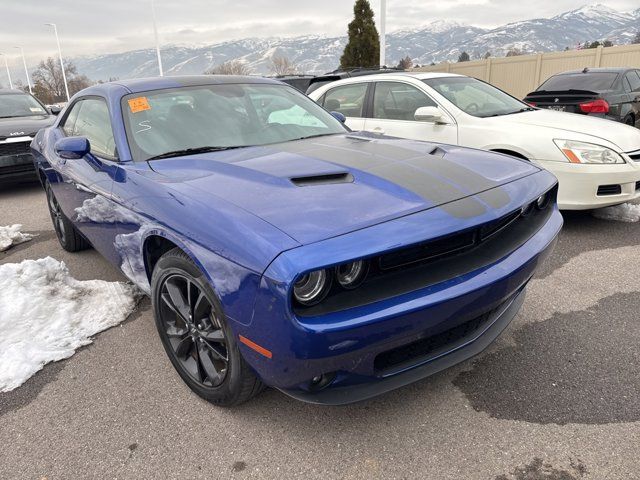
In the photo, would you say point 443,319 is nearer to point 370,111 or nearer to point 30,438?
point 30,438

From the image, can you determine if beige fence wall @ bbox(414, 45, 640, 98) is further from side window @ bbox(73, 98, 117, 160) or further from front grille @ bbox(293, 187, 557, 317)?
side window @ bbox(73, 98, 117, 160)

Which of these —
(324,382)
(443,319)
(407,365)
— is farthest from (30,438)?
(443,319)

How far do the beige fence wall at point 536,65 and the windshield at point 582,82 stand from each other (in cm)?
869

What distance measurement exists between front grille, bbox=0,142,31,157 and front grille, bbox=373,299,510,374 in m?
7.18

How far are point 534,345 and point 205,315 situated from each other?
1.81 metres

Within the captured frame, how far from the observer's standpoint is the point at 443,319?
1783 mm

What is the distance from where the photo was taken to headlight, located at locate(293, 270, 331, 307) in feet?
5.50

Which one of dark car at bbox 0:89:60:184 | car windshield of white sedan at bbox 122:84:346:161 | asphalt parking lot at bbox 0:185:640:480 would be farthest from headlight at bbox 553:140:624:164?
dark car at bbox 0:89:60:184

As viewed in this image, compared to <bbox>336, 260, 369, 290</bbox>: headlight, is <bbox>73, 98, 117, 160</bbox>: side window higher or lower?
higher

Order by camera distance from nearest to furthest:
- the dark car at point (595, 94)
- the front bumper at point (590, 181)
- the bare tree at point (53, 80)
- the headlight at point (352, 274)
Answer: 1. the headlight at point (352, 274)
2. the front bumper at point (590, 181)
3. the dark car at point (595, 94)
4. the bare tree at point (53, 80)

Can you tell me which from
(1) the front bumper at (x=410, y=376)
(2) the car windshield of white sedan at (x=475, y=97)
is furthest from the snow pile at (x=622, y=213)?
(1) the front bumper at (x=410, y=376)

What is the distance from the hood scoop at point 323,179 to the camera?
2.07 m

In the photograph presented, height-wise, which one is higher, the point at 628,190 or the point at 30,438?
the point at 628,190

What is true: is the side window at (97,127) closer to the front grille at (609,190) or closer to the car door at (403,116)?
the car door at (403,116)
